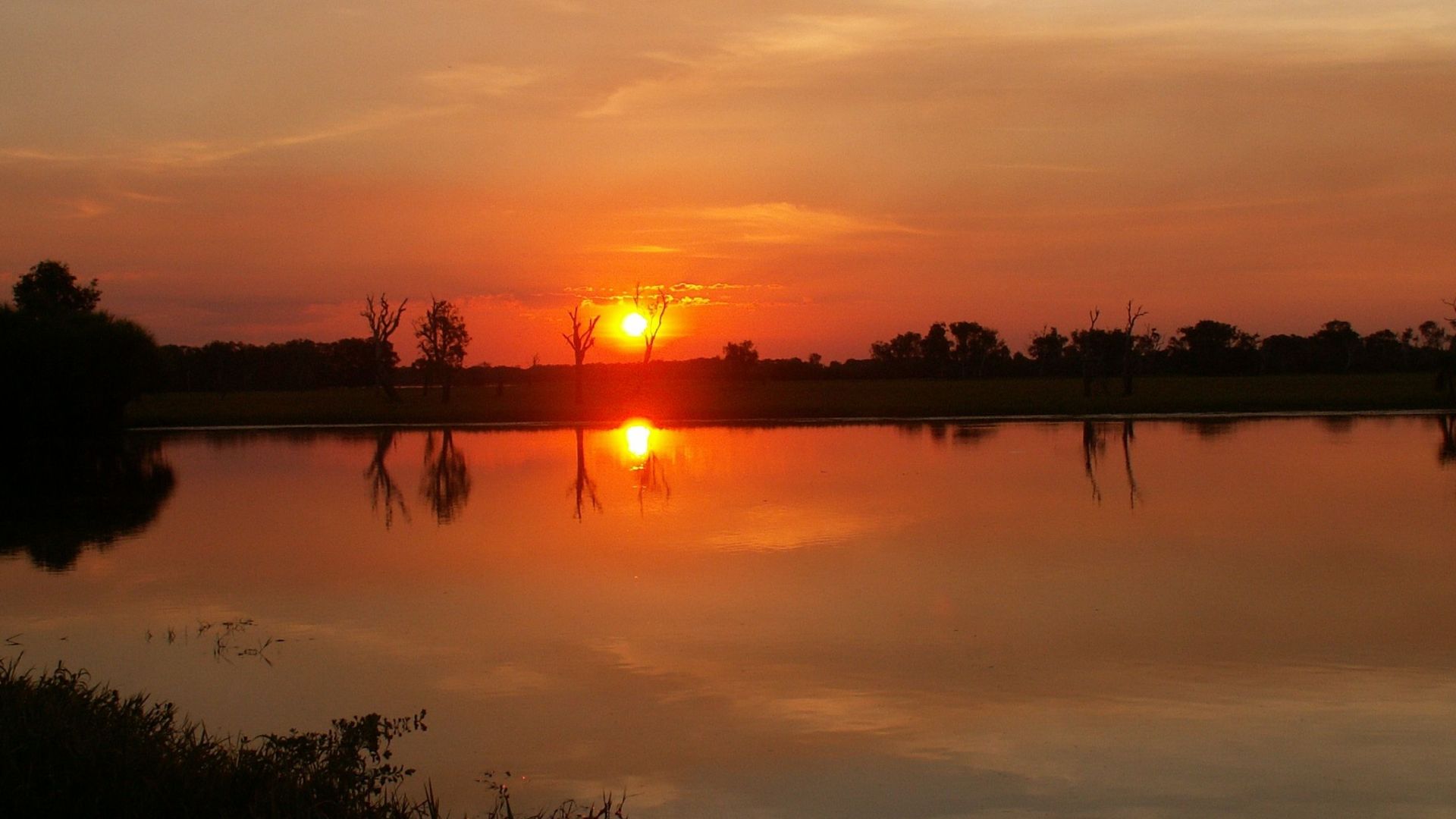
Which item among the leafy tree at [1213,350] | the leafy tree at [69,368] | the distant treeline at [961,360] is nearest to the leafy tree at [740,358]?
the distant treeline at [961,360]

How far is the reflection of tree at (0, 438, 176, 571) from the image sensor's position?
50.0 ft

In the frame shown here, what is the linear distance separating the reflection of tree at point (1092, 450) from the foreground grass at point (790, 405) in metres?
8.58

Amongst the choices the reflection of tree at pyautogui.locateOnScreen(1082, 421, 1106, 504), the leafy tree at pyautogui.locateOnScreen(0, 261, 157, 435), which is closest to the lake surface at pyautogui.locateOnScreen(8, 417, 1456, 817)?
the reflection of tree at pyautogui.locateOnScreen(1082, 421, 1106, 504)

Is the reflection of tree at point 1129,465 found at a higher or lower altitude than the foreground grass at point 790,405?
lower

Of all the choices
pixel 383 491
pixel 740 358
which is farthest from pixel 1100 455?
pixel 740 358

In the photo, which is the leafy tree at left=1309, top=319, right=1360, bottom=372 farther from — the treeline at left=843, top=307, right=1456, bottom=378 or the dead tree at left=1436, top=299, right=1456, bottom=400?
the dead tree at left=1436, top=299, right=1456, bottom=400

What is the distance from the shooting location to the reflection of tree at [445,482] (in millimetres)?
18031

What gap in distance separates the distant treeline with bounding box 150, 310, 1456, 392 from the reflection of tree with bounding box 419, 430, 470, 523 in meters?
73.7

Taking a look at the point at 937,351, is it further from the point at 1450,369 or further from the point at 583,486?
the point at 583,486

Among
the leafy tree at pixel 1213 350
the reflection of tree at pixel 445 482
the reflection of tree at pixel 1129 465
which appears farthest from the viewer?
the leafy tree at pixel 1213 350

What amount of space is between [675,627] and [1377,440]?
22895mm

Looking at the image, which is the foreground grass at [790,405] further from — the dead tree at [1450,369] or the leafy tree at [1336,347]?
the leafy tree at [1336,347]

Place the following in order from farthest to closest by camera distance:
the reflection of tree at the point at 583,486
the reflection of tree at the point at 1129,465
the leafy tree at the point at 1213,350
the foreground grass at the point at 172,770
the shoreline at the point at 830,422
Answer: the leafy tree at the point at 1213,350, the shoreline at the point at 830,422, the reflection of tree at the point at 583,486, the reflection of tree at the point at 1129,465, the foreground grass at the point at 172,770

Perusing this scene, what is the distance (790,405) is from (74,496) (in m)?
34.0
